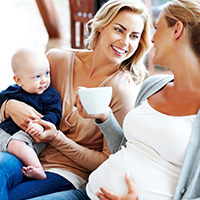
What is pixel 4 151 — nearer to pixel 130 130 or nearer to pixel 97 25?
pixel 130 130

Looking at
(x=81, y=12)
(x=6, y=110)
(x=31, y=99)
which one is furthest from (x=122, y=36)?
(x=81, y=12)

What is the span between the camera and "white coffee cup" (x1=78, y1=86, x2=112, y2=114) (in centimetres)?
113

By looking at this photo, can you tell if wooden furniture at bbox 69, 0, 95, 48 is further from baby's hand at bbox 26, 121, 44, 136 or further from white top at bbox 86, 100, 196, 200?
white top at bbox 86, 100, 196, 200

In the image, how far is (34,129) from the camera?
148 cm

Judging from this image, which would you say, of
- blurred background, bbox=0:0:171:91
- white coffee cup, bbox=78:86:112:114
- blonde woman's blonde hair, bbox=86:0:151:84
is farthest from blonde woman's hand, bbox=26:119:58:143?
blurred background, bbox=0:0:171:91

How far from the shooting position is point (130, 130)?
4.08 ft

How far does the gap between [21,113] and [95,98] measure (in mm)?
592

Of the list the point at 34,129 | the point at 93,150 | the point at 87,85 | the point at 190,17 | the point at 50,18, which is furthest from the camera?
the point at 50,18

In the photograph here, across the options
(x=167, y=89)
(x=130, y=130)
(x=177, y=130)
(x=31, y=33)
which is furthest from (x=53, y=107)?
(x=31, y=33)

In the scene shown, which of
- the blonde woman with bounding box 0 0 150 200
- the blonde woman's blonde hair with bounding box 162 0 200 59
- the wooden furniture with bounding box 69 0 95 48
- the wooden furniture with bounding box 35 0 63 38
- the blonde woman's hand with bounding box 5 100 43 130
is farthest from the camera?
the wooden furniture with bounding box 35 0 63 38

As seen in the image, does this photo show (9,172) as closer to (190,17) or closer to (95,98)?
(95,98)

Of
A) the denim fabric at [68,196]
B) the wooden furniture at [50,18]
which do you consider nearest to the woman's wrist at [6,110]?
the denim fabric at [68,196]

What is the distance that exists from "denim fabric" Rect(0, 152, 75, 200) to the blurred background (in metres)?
2.29

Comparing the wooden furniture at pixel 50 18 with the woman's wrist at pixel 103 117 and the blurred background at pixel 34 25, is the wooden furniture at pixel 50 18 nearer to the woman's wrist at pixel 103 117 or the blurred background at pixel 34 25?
the blurred background at pixel 34 25
